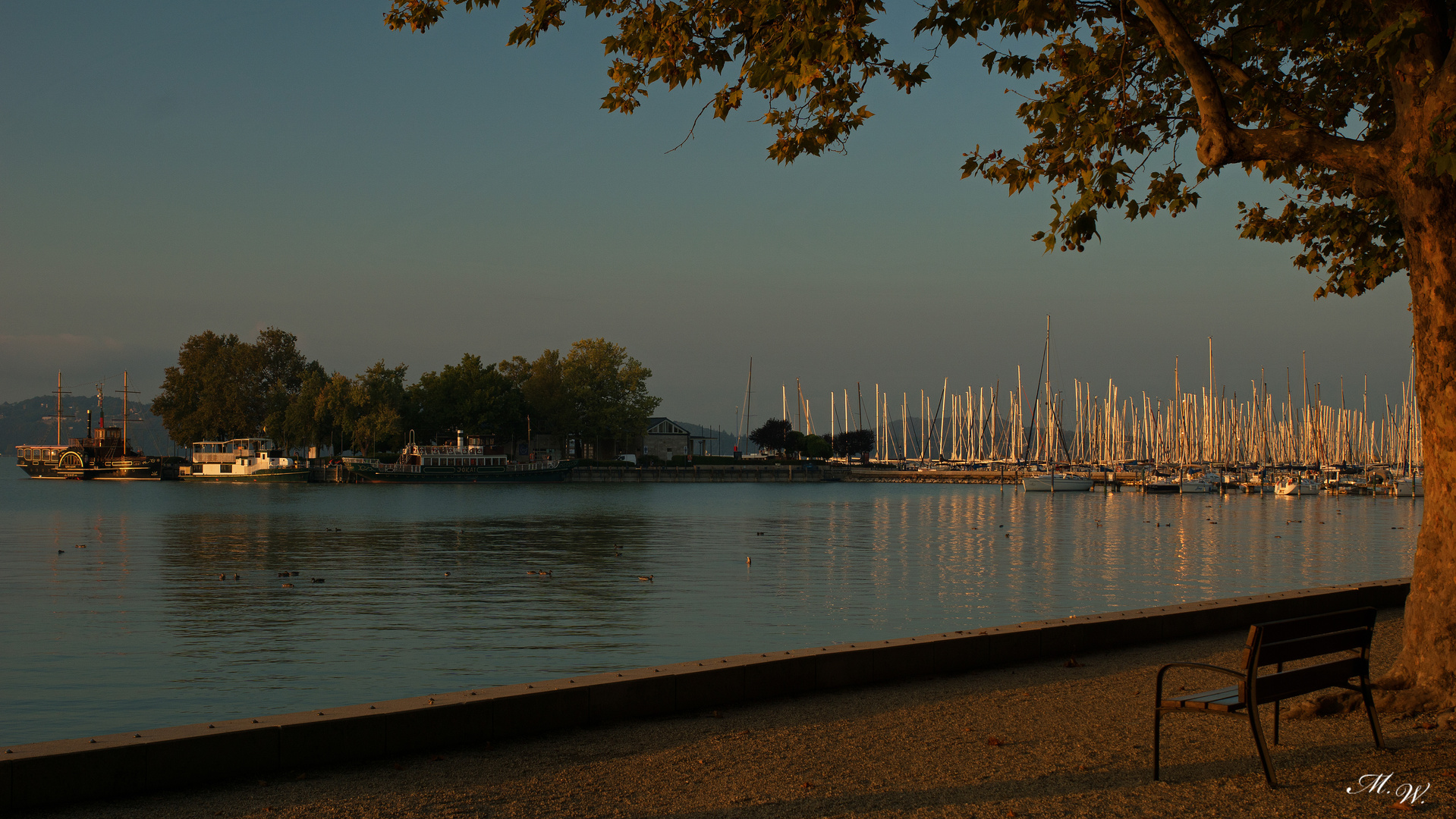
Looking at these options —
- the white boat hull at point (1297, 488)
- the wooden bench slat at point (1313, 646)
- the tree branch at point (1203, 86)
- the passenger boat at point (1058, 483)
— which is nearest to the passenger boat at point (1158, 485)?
the passenger boat at point (1058, 483)

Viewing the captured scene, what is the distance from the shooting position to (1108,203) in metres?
10.7

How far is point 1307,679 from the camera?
676 cm

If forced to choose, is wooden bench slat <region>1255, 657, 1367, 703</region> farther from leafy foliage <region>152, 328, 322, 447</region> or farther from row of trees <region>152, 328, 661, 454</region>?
leafy foliage <region>152, 328, 322, 447</region>

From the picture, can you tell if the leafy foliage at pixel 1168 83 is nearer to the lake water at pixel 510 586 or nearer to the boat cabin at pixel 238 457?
the lake water at pixel 510 586

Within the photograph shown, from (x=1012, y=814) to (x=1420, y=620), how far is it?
174 inches

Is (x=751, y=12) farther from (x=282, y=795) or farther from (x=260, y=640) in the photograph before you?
(x=260, y=640)

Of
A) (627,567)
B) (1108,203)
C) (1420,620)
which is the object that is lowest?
(627,567)

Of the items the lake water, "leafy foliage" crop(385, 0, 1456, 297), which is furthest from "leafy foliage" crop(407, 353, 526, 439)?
"leafy foliage" crop(385, 0, 1456, 297)

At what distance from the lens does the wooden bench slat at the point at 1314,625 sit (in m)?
6.40

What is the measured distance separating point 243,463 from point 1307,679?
476ft

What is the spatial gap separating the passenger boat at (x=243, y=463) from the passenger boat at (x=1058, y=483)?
84.9m

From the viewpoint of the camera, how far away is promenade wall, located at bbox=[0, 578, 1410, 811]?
6254 millimetres

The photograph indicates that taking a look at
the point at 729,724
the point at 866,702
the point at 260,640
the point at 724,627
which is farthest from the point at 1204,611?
the point at 260,640

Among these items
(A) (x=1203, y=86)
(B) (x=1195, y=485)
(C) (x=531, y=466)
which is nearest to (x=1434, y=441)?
(A) (x=1203, y=86)
